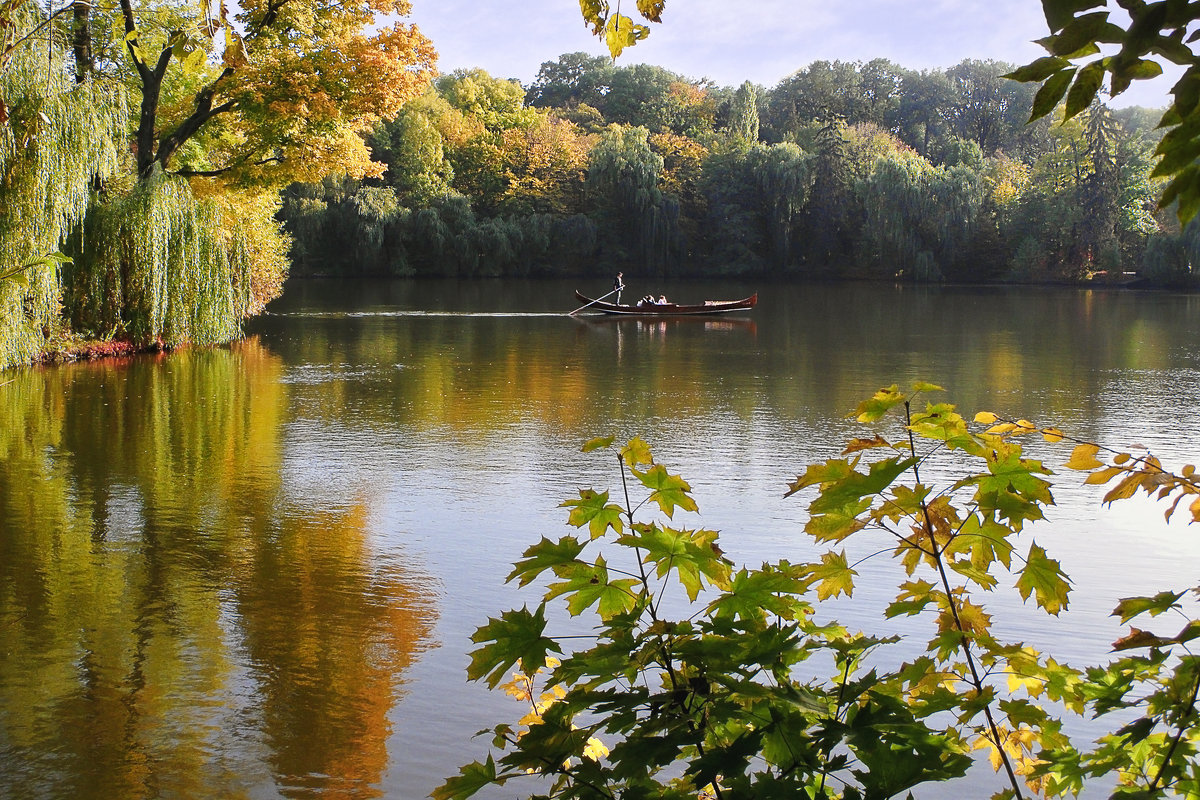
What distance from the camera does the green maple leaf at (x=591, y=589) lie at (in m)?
1.87

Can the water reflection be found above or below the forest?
below

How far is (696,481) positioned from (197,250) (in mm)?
Result: 11921

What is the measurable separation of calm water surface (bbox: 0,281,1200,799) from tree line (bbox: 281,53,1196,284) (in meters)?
29.0

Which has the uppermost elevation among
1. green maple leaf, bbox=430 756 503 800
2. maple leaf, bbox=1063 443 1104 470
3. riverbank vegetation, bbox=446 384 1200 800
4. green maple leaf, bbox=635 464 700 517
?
maple leaf, bbox=1063 443 1104 470

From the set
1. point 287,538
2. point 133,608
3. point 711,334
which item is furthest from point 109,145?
point 711,334

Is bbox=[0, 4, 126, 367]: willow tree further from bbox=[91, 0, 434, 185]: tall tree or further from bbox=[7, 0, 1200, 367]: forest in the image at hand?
bbox=[91, 0, 434, 185]: tall tree

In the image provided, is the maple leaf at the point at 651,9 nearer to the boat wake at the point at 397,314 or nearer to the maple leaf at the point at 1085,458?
the maple leaf at the point at 1085,458

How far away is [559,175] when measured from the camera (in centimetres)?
5591

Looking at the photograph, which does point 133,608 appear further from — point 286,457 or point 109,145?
point 109,145

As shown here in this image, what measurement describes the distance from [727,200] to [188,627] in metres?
51.2

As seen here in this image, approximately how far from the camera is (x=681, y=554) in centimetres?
188

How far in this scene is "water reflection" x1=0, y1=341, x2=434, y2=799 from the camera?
13.9ft

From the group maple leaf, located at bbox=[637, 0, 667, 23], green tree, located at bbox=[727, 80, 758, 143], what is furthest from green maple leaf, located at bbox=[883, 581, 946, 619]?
green tree, located at bbox=[727, 80, 758, 143]

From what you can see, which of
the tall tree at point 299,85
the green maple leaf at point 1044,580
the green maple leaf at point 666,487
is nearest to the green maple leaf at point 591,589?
the green maple leaf at point 666,487
